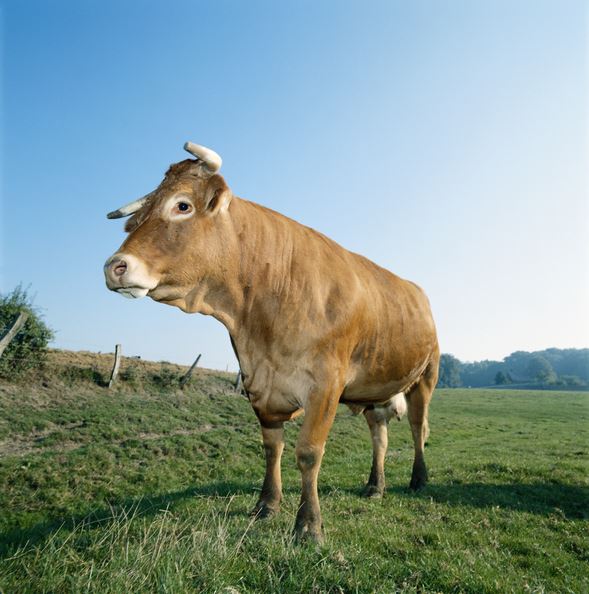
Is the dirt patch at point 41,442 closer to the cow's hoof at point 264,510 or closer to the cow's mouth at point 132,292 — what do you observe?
the cow's hoof at point 264,510

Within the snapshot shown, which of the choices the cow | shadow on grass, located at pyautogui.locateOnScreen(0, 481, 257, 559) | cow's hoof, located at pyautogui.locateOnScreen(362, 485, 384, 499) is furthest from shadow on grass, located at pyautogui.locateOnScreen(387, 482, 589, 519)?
the cow

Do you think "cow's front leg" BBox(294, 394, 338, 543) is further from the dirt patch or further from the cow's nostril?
the dirt patch

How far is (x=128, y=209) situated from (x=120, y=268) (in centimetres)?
77

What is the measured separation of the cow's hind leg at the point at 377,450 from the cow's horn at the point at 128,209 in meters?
4.92

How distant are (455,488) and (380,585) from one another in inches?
213

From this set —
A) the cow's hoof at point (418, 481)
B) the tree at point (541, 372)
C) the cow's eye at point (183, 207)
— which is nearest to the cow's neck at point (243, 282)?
the cow's eye at point (183, 207)

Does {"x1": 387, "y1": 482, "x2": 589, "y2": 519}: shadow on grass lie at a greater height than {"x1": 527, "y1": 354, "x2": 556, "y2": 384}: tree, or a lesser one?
lesser

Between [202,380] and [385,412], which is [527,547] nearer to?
[385,412]

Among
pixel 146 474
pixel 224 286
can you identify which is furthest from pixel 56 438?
pixel 224 286

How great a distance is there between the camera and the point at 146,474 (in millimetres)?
11930

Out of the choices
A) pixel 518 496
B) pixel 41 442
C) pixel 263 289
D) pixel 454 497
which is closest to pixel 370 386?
pixel 263 289

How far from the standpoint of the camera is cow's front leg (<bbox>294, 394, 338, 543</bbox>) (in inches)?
173

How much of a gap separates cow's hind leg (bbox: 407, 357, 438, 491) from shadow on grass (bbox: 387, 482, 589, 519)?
0.75ft

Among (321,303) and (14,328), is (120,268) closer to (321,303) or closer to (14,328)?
(321,303)
